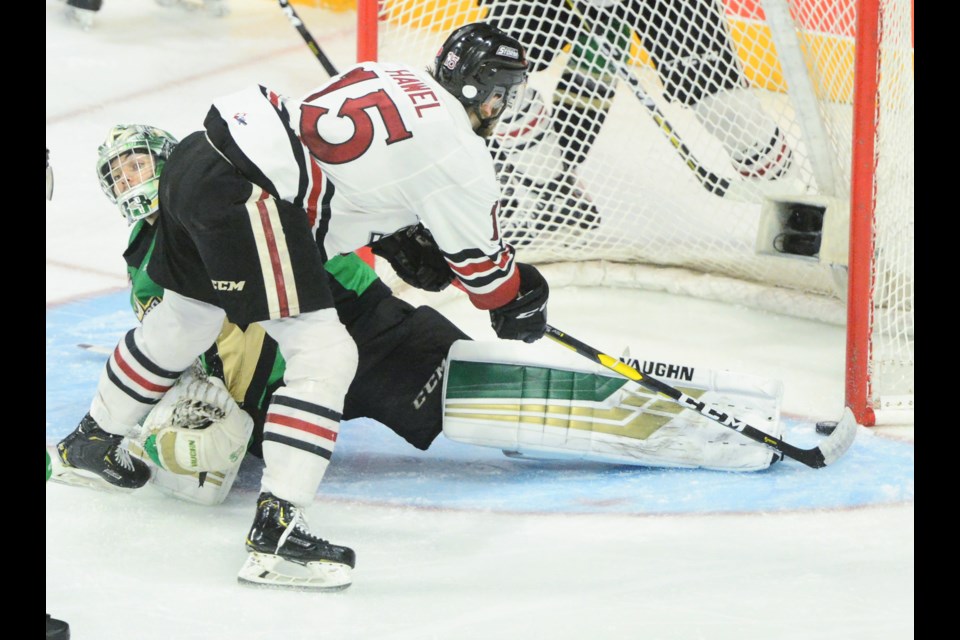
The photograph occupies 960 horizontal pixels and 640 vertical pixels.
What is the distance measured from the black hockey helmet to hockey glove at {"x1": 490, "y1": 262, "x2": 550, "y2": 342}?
12.1 inches

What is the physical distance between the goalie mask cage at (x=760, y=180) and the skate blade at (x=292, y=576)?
50.9 inches

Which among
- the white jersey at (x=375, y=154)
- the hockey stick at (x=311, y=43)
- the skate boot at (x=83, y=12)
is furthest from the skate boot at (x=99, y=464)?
the skate boot at (x=83, y=12)

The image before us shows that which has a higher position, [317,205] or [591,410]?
[317,205]

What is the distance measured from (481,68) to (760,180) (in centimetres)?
136

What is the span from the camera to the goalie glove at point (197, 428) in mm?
2510

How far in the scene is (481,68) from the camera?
2.38 meters

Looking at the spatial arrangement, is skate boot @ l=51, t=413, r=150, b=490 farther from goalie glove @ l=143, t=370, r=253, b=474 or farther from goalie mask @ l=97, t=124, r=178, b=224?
goalie mask @ l=97, t=124, r=178, b=224

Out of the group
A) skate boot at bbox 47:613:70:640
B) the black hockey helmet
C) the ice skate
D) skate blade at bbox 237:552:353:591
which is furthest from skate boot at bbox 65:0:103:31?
skate boot at bbox 47:613:70:640

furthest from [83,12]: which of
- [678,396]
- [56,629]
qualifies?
[56,629]

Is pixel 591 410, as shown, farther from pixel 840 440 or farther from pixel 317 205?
pixel 317 205

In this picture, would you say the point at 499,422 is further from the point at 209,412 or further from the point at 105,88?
the point at 105,88

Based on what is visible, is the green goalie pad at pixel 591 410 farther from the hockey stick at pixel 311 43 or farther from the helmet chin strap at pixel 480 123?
the hockey stick at pixel 311 43

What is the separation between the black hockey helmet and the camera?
2383 mm

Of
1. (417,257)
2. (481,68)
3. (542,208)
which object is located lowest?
(542,208)
